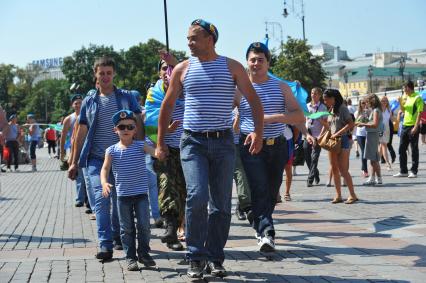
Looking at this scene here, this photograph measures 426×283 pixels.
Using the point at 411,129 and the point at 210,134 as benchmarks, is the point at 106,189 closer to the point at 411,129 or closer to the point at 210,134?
the point at 210,134

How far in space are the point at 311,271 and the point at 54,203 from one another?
24.8 feet

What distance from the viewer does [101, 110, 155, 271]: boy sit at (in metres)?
6.05

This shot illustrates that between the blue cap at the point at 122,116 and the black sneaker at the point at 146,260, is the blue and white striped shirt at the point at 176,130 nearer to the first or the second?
the blue cap at the point at 122,116

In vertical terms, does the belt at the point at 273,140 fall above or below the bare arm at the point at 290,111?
below

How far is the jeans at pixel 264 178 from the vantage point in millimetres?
6551

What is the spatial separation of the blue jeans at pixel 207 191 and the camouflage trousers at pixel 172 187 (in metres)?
1.31

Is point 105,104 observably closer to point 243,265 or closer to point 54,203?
point 243,265

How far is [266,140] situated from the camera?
6.67 m

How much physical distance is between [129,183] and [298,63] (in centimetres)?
5842

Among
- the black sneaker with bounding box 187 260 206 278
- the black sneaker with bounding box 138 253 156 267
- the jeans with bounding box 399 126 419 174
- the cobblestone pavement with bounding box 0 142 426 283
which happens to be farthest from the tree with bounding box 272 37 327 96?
the black sneaker with bounding box 187 260 206 278

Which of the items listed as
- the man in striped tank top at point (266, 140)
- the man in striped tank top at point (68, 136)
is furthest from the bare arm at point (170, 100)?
the man in striped tank top at point (68, 136)

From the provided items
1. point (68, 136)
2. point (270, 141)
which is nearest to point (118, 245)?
point (270, 141)

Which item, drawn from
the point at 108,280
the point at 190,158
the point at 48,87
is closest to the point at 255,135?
the point at 190,158

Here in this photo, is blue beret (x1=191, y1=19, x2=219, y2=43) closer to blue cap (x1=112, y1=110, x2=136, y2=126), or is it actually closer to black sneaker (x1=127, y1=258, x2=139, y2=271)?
blue cap (x1=112, y1=110, x2=136, y2=126)
